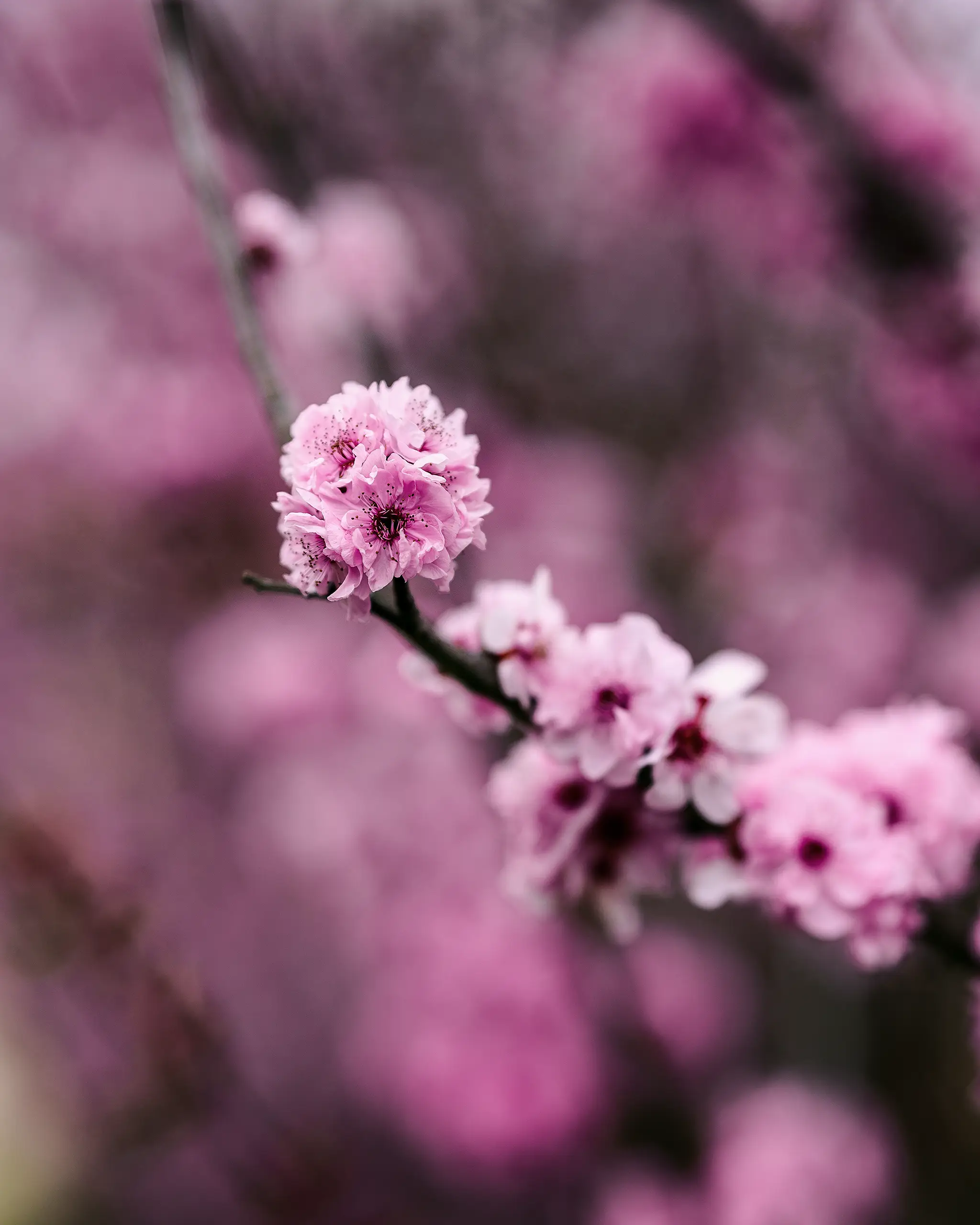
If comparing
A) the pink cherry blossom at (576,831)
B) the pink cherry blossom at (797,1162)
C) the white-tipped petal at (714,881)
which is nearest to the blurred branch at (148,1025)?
the pink cherry blossom at (797,1162)

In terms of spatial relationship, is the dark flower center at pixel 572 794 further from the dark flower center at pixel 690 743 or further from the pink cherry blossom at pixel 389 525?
the pink cherry blossom at pixel 389 525

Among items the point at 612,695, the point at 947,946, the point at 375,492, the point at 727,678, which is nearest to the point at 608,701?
the point at 612,695

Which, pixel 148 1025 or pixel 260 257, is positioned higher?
pixel 260 257

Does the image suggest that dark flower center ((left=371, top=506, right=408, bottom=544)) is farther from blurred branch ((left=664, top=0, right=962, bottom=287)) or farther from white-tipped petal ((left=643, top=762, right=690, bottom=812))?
blurred branch ((left=664, top=0, right=962, bottom=287))

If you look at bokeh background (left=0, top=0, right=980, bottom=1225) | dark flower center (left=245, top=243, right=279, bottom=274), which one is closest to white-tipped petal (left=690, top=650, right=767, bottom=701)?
dark flower center (left=245, top=243, right=279, bottom=274)

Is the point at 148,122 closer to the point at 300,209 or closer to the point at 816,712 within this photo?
the point at 300,209

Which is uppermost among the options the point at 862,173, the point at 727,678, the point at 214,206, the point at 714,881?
the point at 862,173

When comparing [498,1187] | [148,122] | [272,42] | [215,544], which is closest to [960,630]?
[498,1187]

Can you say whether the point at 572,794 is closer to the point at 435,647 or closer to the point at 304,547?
the point at 435,647
